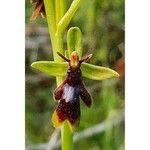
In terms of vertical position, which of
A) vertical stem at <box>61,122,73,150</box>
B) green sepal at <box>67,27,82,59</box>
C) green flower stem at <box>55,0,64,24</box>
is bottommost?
vertical stem at <box>61,122,73,150</box>

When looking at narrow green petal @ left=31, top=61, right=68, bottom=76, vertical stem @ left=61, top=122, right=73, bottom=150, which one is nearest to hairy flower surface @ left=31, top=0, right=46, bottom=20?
narrow green petal @ left=31, top=61, right=68, bottom=76

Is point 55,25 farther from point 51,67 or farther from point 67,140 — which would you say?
point 67,140

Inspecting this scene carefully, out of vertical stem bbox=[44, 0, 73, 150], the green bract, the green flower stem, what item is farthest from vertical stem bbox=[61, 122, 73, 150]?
the green flower stem

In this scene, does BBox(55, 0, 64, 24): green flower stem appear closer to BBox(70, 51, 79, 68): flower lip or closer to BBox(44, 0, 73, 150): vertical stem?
BBox(44, 0, 73, 150): vertical stem

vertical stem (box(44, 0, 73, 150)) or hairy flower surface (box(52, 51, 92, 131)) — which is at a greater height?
vertical stem (box(44, 0, 73, 150))

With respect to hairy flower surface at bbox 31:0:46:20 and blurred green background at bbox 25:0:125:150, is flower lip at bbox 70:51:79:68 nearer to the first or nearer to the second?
blurred green background at bbox 25:0:125:150

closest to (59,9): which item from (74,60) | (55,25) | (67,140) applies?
(55,25)

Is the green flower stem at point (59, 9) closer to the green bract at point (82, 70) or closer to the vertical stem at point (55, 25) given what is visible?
the vertical stem at point (55, 25)
